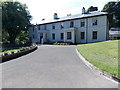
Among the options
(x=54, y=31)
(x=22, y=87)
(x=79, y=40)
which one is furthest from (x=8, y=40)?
(x=22, y=87)

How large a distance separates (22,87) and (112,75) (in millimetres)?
3922

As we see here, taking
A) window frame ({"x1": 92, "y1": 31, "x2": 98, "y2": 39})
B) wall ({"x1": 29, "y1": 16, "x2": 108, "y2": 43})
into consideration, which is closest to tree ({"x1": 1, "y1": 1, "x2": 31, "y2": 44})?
wall ({"x1": 29, "y1": 16, "x2": 108, "y2": 43})

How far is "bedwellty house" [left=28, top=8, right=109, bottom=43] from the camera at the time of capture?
26.6m

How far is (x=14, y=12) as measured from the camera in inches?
1222

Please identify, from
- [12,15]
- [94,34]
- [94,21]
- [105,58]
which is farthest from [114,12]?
[105,58]

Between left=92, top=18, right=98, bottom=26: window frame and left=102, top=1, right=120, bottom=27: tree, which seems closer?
left=92, top=18, right=98, bottom=26: window frame

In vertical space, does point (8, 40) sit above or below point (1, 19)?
below

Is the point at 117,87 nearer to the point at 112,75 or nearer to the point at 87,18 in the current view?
the point at 112,75

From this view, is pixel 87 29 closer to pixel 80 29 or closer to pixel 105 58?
pixel 80 29

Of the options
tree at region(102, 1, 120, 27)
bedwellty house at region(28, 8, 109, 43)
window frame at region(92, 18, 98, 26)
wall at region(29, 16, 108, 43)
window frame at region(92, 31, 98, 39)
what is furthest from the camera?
tree at region(102, 1, 120, 27)

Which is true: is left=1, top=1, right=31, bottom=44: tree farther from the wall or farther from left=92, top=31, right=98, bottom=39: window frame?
left=92, top=31, right=98, bottom=39: window frame

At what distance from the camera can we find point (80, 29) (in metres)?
29.5

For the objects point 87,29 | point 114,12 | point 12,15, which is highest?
point 114,12

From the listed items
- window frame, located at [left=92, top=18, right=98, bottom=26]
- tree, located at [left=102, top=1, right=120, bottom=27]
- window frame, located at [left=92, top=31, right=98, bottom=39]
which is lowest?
window frame, located at [left=92, top=31, right=98, bottom=39]
